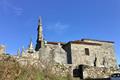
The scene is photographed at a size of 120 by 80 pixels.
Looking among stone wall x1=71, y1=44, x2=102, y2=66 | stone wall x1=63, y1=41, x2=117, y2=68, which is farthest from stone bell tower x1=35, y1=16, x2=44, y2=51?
stone wall x1=71, y1=44, x2=102, y2=66

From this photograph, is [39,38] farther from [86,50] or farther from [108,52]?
[108,52]

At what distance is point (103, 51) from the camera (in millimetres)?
39406

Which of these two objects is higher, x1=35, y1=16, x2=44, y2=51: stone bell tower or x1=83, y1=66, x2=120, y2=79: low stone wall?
x1=35, y1=16, x2=44, y2=51: stone bell tower

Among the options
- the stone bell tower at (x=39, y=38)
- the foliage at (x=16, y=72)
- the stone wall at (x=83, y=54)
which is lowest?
the foliage at (x=16, y=72)

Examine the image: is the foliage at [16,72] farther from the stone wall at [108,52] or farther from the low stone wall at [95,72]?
the stone wall at [108,52]

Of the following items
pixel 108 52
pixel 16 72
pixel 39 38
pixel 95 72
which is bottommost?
pixel 16 72

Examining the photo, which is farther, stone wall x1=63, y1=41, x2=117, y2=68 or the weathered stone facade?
stone wall x1=63, y1=41, x2=117, y2=68

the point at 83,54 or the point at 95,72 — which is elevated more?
the point at 83,54

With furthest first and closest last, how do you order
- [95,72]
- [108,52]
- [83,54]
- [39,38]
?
[108,52] < [83,54] < [39,38] < [95,72]

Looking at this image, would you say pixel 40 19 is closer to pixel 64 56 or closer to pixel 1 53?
pixel 64 56

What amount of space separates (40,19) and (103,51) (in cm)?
1083

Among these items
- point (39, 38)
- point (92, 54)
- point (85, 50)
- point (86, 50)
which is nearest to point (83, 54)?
point (85, 50)

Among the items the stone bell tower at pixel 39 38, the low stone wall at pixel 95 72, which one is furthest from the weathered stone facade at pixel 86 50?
the low stone wall at pixel 95 72

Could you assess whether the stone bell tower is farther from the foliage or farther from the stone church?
the foliage
